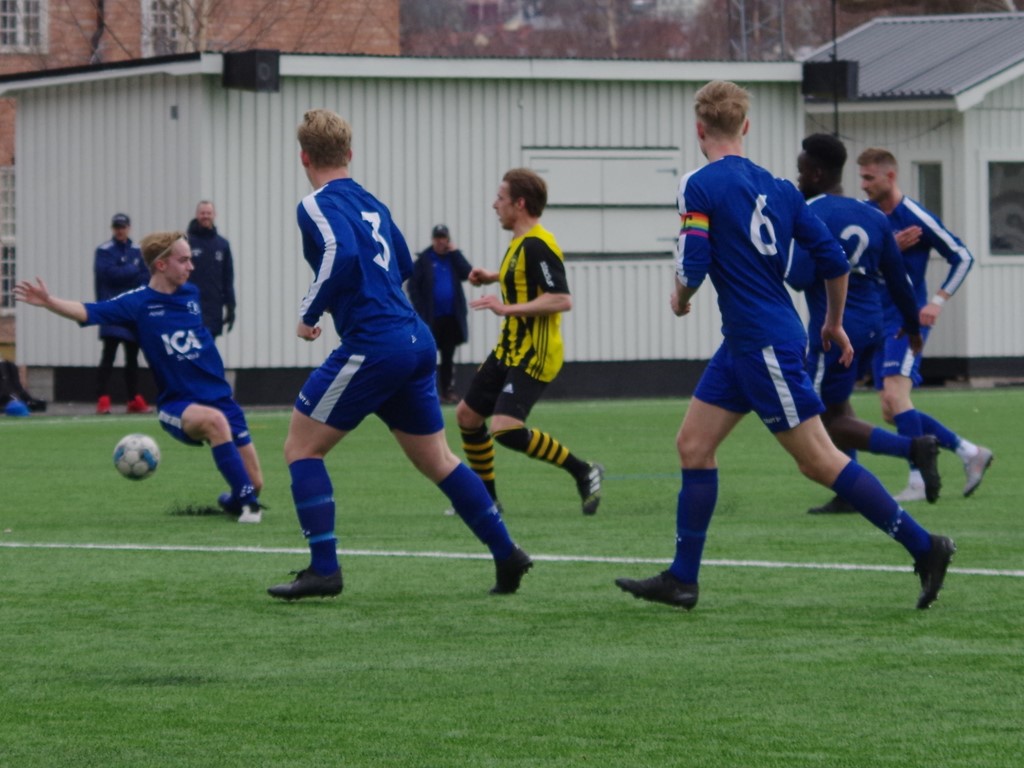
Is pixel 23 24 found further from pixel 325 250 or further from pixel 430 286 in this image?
pixel 325 250

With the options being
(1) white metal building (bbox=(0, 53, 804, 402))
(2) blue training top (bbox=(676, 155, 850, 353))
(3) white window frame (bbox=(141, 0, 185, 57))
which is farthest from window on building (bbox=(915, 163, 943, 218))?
(2) blue training top (bbox=(676, 155, 850, 353))

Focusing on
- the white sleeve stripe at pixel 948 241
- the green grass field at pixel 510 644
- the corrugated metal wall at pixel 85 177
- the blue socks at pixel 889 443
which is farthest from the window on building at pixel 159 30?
the blue socks at pixel 889 443

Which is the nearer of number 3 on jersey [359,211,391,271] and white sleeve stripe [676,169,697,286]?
white sleeve stripe [676,169,697,286]

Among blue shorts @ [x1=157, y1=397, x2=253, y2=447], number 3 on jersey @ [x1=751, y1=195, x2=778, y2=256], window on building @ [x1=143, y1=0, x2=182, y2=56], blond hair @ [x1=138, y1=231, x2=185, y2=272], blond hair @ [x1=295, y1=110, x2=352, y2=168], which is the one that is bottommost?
blue shorts @ [x1=157, y1=397, x2=253, y2=447]

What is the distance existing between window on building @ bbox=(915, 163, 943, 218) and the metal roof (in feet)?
3.71

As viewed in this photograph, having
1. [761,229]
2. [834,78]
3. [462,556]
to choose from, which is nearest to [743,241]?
[761,229]

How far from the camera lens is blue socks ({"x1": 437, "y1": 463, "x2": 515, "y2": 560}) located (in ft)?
27.8

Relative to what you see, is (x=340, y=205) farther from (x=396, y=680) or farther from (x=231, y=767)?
(x=231, y=767)

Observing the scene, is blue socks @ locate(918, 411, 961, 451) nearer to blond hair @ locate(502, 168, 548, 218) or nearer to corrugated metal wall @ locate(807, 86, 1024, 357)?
blond hair @ locate(502, 168, 548, 218)

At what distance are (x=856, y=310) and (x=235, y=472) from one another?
342cm

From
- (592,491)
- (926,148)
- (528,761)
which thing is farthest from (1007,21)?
(528,761)

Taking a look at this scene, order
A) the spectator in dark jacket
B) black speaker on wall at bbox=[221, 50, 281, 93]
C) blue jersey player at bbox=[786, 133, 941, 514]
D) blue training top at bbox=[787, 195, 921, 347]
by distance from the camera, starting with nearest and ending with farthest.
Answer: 1. blue training top at bbox=[787, 195, 921, 347]
2. blue jersey player at bbox=[786, 133, 941, 514]
3. the spectator in dark jacket
4. black speaker on wall at bbox=[221, 50, 281, 93]

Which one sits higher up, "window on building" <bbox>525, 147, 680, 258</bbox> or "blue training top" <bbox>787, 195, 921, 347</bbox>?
"window on building" <bbox>525, 147, 680, 258</bbox>

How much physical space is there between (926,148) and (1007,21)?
396cm
